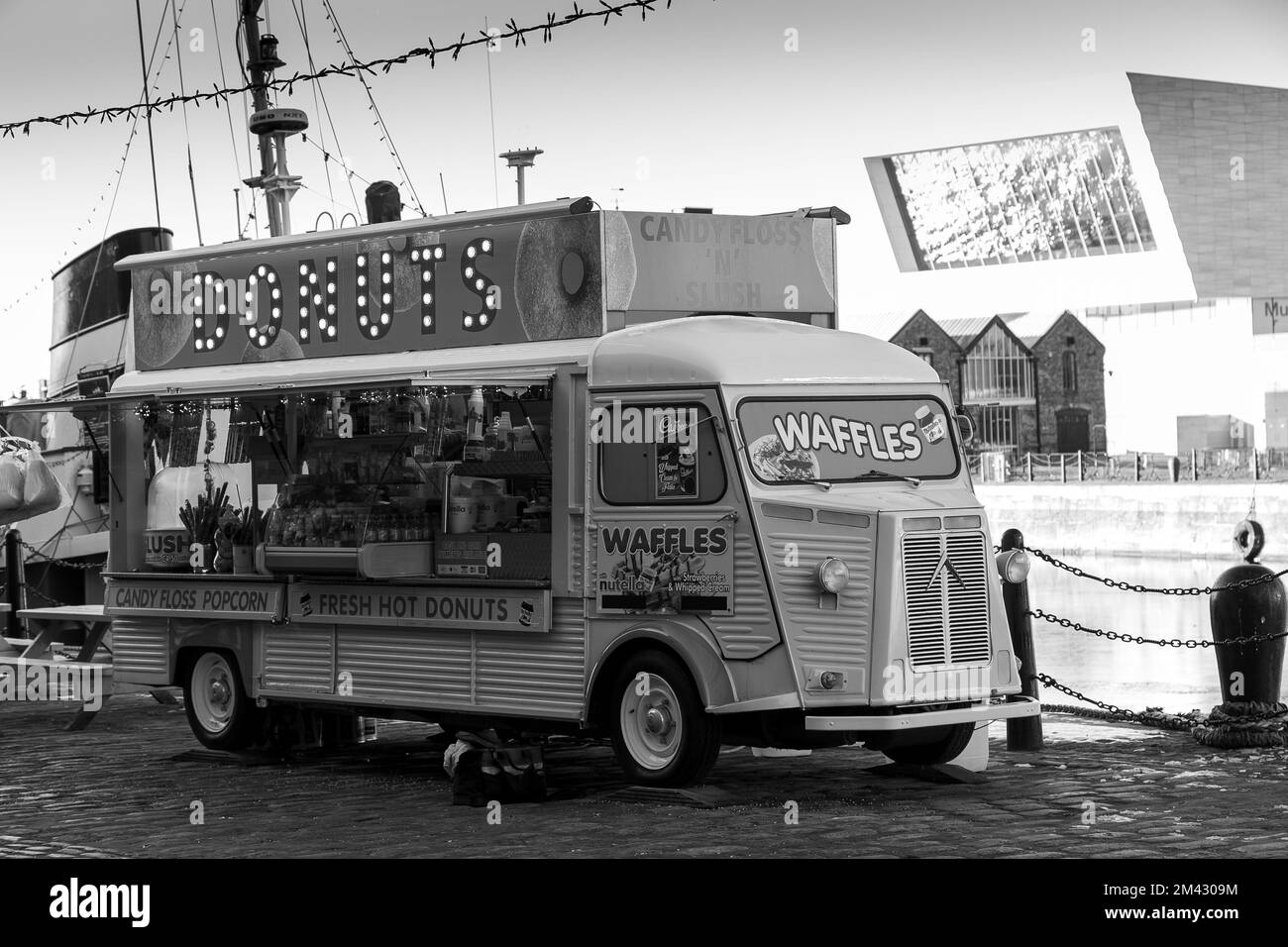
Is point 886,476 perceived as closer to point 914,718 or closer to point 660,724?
point 914,718

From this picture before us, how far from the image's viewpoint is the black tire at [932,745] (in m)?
11.8

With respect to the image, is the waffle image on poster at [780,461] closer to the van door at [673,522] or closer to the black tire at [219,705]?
the van door at [673,522]

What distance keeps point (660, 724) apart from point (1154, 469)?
51.8 metres

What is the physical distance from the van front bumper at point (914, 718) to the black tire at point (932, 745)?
1.16 feet

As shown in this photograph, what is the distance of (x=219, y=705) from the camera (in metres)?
14.4

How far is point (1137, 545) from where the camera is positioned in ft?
186

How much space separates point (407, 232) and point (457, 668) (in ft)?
9.90

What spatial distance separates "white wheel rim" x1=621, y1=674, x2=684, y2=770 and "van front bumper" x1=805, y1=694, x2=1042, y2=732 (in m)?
0.90

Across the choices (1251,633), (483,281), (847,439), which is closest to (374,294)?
(483,281)

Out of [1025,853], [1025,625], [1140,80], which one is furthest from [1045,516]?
[1025,853]

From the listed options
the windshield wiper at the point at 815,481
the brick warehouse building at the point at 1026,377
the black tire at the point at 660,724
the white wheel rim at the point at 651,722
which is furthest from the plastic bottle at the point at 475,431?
the brick warehouse building at the point at 1026,377

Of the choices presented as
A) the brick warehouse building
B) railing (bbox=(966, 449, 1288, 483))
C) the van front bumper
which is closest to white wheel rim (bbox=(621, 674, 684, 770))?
the van front bumper

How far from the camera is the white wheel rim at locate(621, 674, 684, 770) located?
1141cm

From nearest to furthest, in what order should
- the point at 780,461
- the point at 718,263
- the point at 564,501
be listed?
1. the point at 780,461
2. the point at 564,501
3. the point at 718,263
